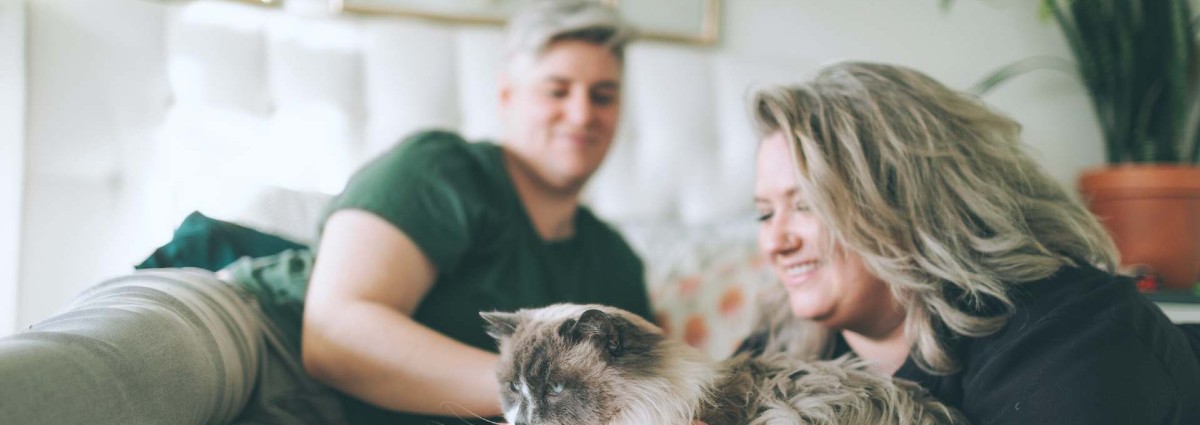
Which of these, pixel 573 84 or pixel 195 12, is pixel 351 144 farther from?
pixel 573 84

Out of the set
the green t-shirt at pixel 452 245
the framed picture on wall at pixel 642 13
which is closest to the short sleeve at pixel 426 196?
the green t-shirt at pixel 452 245

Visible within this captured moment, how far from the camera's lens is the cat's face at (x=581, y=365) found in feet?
3.04

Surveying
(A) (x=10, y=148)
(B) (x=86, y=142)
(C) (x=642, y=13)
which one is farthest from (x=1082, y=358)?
(C) (x=642, y=13)

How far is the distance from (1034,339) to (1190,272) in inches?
89.9

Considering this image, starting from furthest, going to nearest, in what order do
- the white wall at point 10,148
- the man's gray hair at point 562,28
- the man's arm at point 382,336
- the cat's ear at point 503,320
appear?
the man's gray hair at point 562,28, the white wall at point 10,148, the man's arm at point 382,336, the cat's ear at point 503,320

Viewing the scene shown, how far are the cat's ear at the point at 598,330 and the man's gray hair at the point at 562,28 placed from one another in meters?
0.84

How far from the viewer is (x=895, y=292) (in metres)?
1.11

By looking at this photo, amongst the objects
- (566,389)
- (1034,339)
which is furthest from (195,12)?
(1034,339)

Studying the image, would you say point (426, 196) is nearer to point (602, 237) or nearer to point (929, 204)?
point (602, 237)

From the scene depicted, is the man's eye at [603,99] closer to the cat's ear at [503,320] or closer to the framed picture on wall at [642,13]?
the cat's ear at [503,320]

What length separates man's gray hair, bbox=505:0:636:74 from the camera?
5.24 ft

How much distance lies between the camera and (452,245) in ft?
4.57

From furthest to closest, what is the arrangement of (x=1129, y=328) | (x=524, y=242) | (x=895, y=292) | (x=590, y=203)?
(x=590, y=203) < (x=524, y=242) < (x=895, y=292) < (x=1129, y=328)

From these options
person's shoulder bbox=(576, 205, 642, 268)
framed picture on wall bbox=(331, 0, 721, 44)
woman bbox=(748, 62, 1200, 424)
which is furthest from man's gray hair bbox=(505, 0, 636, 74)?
framed picture on wall bbox=(331, 0, 721, 44)
